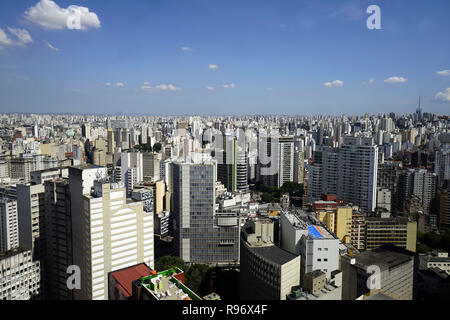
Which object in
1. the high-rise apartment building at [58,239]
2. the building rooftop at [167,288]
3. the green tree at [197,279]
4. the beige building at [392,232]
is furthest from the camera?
the beige building at [392,232]

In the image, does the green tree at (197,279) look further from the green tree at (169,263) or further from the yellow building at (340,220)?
the yellow building at (340,220)

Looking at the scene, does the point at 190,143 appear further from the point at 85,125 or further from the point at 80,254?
the point at 80,254

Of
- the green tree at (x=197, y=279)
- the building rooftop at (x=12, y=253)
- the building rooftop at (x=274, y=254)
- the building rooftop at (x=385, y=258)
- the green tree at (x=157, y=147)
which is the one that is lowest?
the green tree at (x=197, y=279)

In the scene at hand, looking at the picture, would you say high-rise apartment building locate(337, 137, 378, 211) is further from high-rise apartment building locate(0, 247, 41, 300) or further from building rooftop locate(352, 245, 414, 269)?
high-rise apartment building locate(0, 247, 41, 300)

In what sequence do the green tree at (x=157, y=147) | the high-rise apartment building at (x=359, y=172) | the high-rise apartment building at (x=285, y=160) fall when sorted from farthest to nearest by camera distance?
1. the green tree at (x=157, y=147)
2. the high-rise apartment building at (x=285, y=160)
3. the high-rise apartment building at (x=359, y=172)

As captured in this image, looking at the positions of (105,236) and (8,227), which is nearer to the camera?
(105,236)

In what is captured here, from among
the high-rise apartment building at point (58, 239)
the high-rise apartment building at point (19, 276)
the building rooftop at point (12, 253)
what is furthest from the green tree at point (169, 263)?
the building rooftop at point (12, 253)

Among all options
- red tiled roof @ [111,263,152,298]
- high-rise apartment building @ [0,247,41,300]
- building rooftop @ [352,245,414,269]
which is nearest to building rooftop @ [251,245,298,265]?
building rooftop @ [352,245,414,269]

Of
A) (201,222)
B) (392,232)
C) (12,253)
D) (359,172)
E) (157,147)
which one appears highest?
(157,147)

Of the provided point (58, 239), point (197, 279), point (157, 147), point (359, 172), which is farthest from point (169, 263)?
point (157, 147)

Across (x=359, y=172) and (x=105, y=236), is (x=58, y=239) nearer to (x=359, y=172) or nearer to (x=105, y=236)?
(x=105, y=236)
